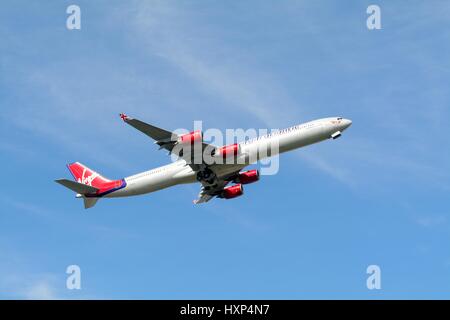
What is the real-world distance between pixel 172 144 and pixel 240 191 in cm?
1700

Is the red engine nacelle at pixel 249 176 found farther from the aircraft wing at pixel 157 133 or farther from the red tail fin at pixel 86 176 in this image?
the red tail fin at pixel 86 176

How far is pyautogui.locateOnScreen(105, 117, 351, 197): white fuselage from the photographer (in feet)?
289

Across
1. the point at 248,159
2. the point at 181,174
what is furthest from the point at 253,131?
the point at 181,174

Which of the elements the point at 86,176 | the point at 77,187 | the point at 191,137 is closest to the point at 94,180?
the point at 86,176

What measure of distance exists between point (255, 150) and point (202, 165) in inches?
277

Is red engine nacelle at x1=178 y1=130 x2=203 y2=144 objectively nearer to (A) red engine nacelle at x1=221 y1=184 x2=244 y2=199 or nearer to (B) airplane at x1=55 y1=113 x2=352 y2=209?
(B) airplane at x1=55 y1=113 x2=352 y2=209

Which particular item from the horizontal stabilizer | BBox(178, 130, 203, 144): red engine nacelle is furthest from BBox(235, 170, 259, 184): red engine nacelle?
the horizontal stabilizer

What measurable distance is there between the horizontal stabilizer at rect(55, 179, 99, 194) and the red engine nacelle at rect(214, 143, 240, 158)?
1812 cm

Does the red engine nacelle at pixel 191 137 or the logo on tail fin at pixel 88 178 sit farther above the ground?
the red engine nacelle at pixel 191 137

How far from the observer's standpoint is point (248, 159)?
292ft

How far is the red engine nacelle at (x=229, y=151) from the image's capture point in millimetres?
88875

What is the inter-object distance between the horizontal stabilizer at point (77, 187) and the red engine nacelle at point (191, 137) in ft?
53.8

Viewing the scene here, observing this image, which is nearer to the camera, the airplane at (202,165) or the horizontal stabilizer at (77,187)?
the airplane at (202,165)

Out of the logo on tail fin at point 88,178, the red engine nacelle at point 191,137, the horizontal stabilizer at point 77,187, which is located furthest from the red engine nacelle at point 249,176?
→ the logo on tail fin at point 88,178
